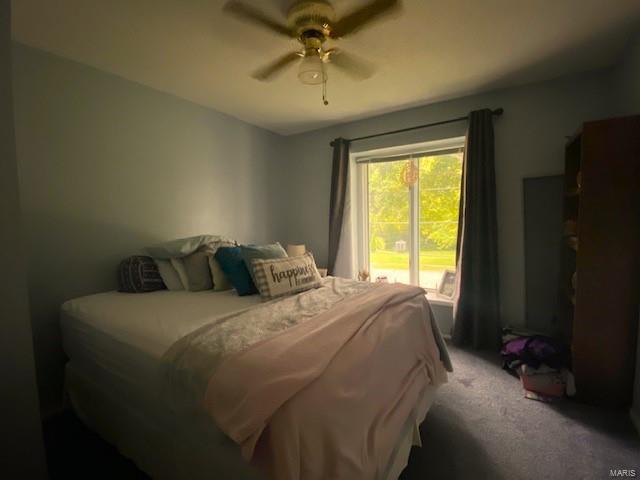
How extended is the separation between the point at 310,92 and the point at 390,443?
2608mm

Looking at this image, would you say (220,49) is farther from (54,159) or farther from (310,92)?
(54,159)

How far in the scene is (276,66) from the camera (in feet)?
5.72

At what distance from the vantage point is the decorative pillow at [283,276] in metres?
1.81

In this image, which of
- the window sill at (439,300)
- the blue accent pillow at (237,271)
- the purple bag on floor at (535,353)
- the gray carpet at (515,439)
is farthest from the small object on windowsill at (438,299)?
the blue accent pillow at (237,271)

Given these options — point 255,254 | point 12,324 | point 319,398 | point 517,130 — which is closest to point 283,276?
point 255,254

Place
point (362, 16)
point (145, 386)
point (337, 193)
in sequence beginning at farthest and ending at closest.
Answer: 1. point (337, 193)
2. point (362, 16)
3. point (145, 386)

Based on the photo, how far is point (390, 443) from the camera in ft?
3.57

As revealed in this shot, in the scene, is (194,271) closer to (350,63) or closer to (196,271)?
(196,271)

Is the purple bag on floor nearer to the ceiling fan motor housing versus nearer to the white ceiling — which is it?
the white ceiling

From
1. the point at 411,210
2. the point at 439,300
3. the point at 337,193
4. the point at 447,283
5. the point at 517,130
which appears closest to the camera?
the point at 517,130

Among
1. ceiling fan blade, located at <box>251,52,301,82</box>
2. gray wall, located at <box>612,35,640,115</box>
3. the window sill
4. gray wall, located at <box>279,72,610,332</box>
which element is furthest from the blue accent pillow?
gray wall, located at <box>612,35,640,115</box>

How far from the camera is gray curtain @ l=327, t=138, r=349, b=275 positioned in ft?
11.0

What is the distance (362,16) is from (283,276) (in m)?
1.50

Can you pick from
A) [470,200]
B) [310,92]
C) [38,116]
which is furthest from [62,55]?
[470,200]
